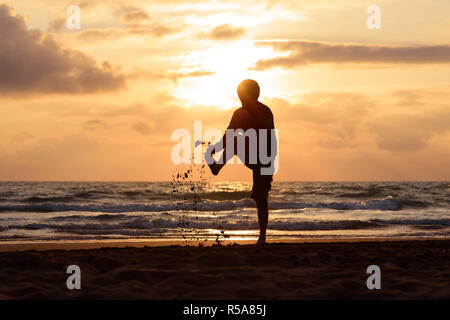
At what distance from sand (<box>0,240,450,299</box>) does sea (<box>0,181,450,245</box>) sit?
1.24 metres

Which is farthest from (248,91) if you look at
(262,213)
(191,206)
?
(191,206)

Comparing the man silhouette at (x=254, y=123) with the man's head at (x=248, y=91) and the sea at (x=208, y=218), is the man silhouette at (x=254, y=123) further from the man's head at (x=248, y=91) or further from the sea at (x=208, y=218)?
the sea at (x=208, y=218)

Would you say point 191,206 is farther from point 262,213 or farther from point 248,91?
point 248,91

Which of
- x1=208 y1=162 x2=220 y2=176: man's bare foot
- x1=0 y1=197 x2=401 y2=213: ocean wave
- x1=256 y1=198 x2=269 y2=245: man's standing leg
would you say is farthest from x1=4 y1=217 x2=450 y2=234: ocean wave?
x1=208 y1=162 x2=220 y2=176: man's bare foot

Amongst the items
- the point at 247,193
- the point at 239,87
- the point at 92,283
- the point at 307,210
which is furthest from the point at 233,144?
the point at 247,193

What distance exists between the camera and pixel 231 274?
5.46m

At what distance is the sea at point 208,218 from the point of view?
15.3 m

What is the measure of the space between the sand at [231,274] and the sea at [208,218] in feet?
4.08

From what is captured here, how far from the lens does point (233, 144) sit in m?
7.14

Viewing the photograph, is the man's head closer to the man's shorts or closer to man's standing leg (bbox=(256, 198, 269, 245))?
the man's shorts
